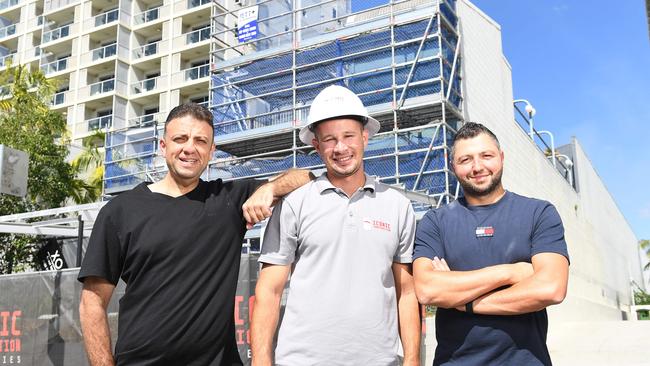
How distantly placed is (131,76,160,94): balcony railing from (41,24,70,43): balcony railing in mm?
7000

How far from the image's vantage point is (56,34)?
41875mm

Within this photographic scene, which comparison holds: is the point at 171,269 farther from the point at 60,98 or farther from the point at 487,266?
the point at 60,98

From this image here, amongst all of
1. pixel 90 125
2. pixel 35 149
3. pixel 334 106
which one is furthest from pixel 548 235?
pixel 90 125

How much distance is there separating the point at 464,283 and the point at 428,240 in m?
0.32

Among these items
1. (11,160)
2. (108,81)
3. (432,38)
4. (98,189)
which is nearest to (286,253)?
(11,160)

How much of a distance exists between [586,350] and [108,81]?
108 feet

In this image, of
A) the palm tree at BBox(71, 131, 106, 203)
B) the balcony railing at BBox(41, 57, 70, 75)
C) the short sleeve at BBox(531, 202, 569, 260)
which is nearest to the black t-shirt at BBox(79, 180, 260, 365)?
the short sleeve at BBox(531, 202, 569, 260)

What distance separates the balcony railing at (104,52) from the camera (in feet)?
126

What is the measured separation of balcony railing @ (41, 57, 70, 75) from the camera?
40.8m

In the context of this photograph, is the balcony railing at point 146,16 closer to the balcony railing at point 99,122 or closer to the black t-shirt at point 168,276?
the balcony railing at point 99,122

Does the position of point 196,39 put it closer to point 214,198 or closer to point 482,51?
point 482,51

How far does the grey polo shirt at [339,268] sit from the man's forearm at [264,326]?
5 centimetres

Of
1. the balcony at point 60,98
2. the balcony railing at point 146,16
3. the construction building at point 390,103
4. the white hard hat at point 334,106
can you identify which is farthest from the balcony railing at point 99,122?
the white hard hat at point 334,106

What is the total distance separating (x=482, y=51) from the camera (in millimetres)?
20094
